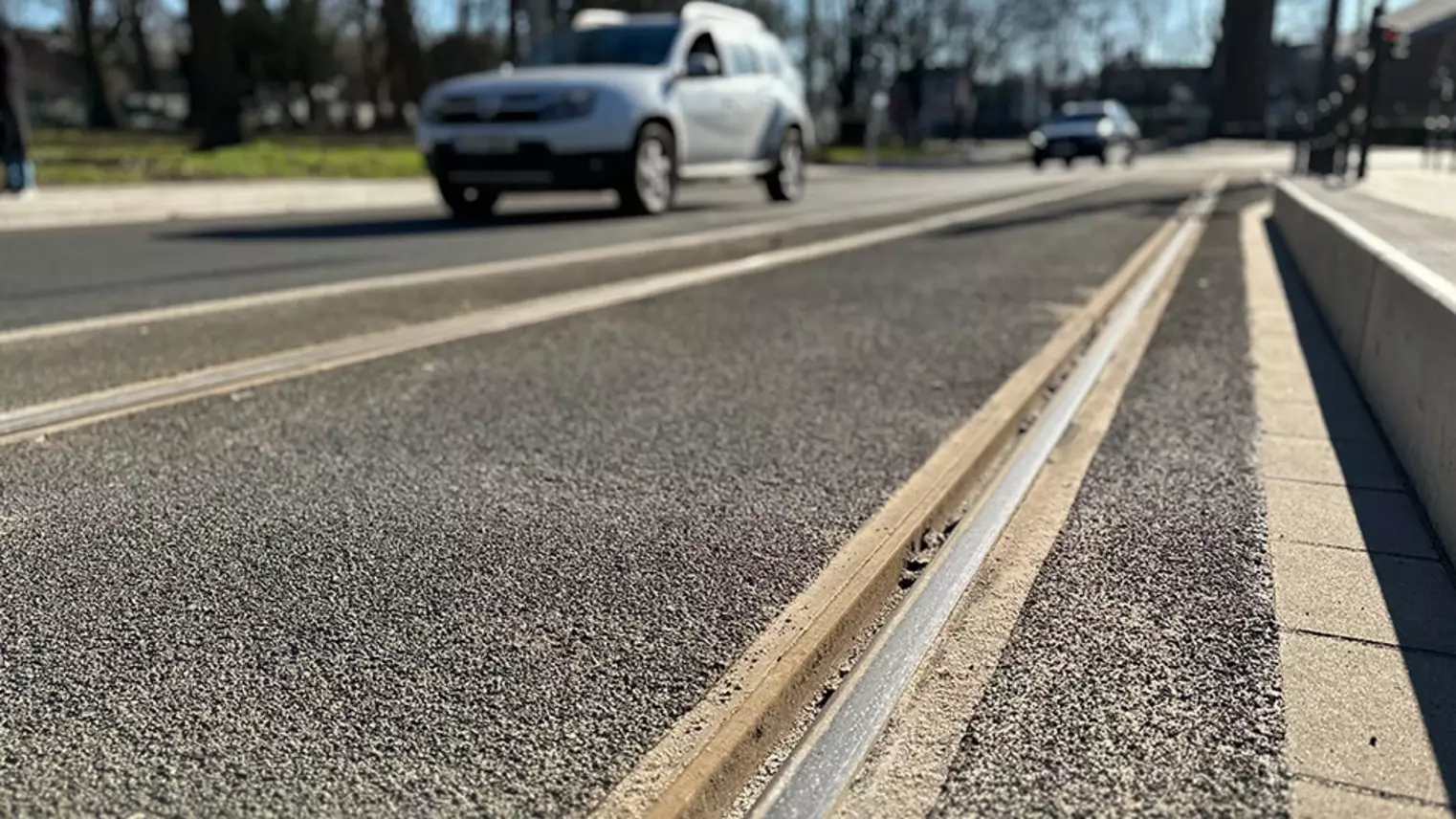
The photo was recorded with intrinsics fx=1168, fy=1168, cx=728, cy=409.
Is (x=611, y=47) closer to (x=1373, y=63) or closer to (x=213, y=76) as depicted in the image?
(x=1373, y=63)

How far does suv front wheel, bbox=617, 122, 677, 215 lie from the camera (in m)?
11.3

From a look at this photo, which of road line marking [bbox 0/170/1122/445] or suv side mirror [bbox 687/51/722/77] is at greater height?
suv side mirror [bbox 687/51/722/77]

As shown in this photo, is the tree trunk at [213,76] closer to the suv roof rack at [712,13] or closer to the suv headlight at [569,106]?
the suv roof rack at [712,13]

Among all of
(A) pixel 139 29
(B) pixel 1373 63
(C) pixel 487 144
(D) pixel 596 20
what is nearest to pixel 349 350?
(C) pixel 487 144

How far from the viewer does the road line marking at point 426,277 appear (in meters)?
5.44

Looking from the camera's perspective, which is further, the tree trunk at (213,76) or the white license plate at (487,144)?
the tree trunk at (213,76)

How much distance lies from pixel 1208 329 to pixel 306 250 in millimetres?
6286

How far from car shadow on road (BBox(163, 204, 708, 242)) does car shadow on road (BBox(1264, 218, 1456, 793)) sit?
7.74 metres

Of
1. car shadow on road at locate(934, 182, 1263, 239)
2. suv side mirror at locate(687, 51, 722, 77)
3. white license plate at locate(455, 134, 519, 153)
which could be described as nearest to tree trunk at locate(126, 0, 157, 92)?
car shadow on road at locate(934, 182, 1263, 239)

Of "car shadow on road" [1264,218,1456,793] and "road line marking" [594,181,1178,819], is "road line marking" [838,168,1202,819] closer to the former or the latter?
"road line marking" [594,181,1178,819]

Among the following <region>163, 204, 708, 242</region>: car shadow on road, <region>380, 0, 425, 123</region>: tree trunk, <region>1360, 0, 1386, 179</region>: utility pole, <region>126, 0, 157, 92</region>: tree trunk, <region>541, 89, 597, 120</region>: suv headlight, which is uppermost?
<region>126, 0, 157, 92</region>: tree trunk

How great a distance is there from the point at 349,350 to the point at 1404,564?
3.92 metres

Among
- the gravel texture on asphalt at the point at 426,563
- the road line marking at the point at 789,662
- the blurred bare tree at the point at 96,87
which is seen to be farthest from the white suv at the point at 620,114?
the blurred bare tree at the point at 96,87

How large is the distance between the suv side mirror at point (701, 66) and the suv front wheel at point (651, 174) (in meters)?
0.67
